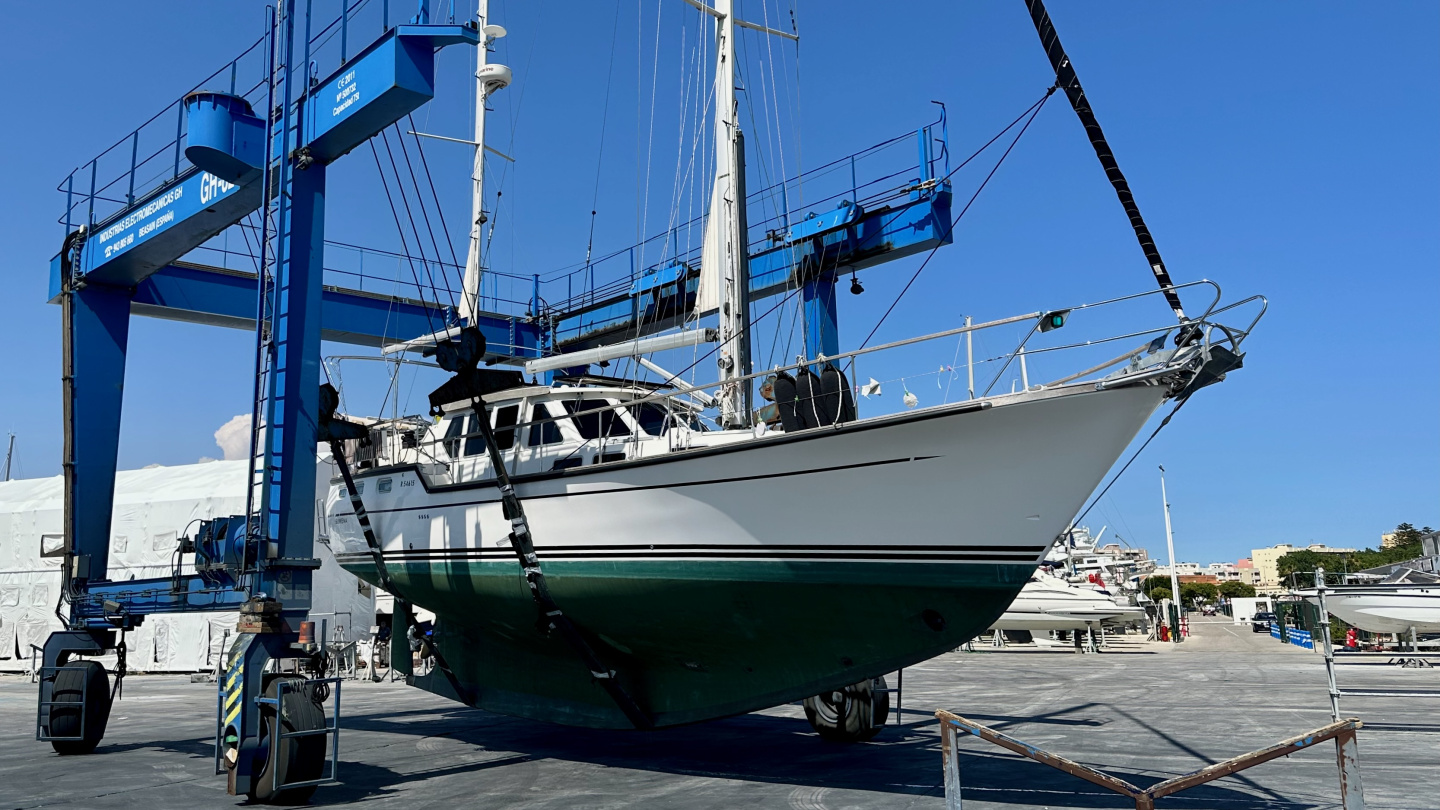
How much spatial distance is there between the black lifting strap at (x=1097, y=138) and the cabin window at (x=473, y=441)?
6673 millimetres

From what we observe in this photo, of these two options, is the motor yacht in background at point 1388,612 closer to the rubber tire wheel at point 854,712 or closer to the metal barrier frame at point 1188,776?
the rubber tire wheel at point 854,712

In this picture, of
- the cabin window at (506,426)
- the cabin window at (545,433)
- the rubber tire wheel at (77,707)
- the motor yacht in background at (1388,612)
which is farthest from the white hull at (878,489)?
the motor yacht in background at (1388,612)

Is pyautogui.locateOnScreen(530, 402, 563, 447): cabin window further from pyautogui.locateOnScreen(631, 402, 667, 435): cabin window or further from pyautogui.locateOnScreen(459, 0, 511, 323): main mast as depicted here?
pyautogui.locateOnScreen(459, 0, 511, 323): main mast

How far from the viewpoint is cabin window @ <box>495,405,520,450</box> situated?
31.3 feet

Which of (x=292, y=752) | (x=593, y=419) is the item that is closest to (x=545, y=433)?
(x=593, y=419)

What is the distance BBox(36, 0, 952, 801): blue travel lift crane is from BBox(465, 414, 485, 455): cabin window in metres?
1.32

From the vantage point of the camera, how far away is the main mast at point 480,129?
54.9 feet

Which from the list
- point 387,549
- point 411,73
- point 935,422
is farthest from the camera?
point 387,549

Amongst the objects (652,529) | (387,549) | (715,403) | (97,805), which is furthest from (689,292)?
(97,805)

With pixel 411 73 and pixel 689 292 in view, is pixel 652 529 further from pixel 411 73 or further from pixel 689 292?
pixel 689 292

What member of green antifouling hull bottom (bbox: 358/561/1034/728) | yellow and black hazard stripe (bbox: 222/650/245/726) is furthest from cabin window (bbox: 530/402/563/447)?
yellow and black hazard stripe (bbox: 222/650/245/726)

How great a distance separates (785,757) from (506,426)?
14.5 feet

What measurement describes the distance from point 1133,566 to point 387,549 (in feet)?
123

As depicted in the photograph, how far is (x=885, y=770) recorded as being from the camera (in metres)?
8.05
